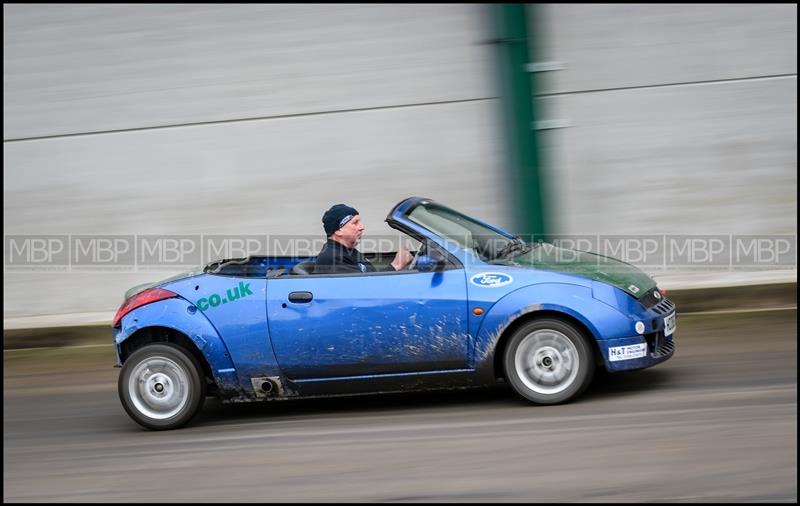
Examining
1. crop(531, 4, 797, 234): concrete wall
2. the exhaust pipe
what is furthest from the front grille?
crop(531, 4, 797, 234): concrete wall

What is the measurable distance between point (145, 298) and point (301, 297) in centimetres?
120

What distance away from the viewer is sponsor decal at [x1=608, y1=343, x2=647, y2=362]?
6086mm

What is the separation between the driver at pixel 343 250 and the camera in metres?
6.55

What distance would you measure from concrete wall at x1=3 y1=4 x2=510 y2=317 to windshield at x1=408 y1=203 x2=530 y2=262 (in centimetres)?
341

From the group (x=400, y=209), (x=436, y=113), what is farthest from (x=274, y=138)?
(x=400, y=209)

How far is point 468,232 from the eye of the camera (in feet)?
22.3

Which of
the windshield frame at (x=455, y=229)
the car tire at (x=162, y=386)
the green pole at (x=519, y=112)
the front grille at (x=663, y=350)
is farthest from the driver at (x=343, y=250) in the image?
the green pole at (x=519, y=112)

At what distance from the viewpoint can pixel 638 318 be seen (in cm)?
613

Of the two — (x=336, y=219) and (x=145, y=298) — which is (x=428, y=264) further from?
(x=145, y=298)

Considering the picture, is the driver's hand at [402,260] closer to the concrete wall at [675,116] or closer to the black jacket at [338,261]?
the black jacket at [338,261]

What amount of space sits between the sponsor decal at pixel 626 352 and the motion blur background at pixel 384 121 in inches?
162

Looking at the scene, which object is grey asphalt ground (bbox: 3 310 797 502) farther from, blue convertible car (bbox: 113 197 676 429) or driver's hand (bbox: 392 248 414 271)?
driver's hand (bbox: 392 248 414 271)

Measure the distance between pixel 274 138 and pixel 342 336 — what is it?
5021mm

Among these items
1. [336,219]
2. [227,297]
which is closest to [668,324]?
[336,219]
